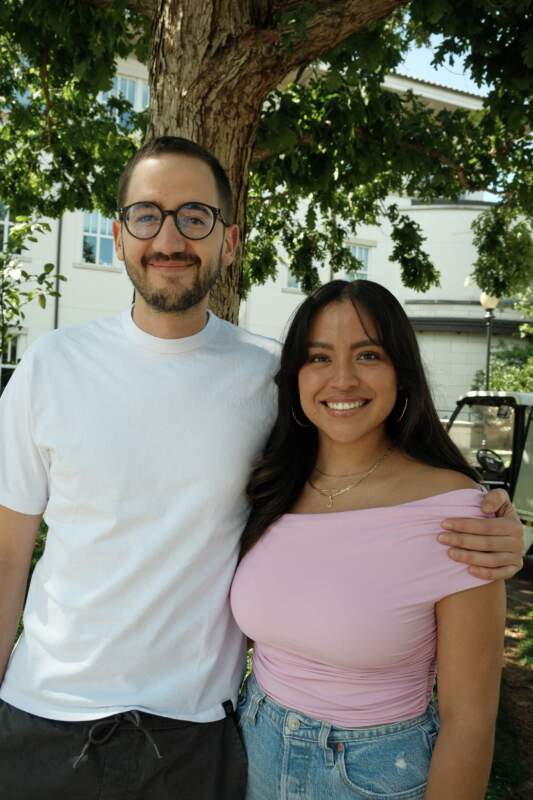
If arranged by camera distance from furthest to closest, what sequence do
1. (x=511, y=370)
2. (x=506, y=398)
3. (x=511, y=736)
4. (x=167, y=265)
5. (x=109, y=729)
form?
1. (x=511, y=370)
2. (x=506, y=398)
3. (x=511, y=736)
4. (x=167, y=265)
5. (x=109, y=729)

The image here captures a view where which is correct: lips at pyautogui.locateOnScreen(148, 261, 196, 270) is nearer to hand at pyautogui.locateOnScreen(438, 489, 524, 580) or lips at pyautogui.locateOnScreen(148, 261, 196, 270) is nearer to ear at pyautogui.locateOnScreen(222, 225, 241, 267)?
ear at pyautogui.locateOnScreen(222, 225, 241, 267)

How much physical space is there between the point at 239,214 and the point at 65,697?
2.72 metres

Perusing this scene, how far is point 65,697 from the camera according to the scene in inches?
82.1

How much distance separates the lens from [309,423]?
2.48 meters

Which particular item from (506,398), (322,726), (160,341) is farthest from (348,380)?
(506,398)

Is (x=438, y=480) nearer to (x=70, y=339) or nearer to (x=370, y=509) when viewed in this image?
(x=370, y=509)

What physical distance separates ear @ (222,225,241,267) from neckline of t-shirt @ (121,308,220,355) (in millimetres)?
263

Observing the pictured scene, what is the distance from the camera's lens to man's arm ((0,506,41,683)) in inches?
91.3

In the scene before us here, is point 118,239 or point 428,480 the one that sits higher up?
point 118,239

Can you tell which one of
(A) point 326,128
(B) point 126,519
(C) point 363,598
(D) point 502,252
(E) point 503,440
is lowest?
(E) point 503,440

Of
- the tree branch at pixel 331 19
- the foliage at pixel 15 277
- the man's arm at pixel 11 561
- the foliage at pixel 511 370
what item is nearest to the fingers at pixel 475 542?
the man's arm at pixel 11 561

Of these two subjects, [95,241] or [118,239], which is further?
[95,241]

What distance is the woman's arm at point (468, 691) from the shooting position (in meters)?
1.95

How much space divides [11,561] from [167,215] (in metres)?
1.14
